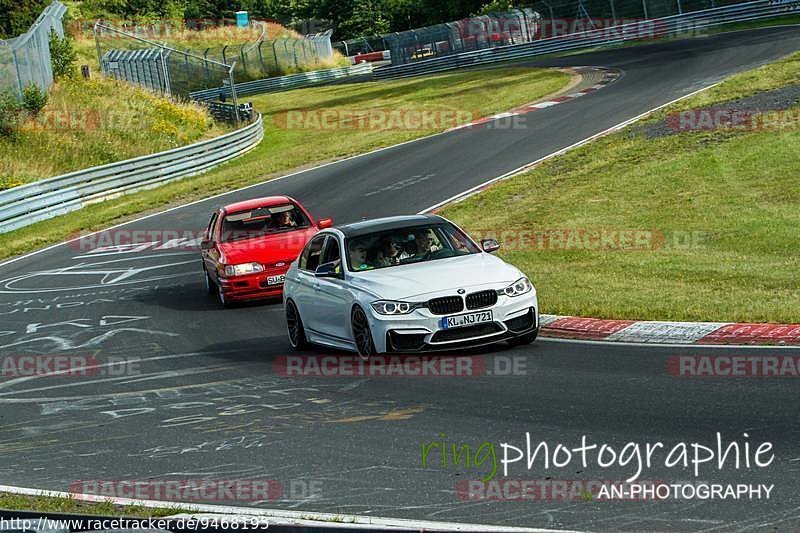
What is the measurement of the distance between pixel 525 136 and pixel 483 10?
199ft

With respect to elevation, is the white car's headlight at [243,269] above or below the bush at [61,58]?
below

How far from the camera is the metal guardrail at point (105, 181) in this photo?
103ft

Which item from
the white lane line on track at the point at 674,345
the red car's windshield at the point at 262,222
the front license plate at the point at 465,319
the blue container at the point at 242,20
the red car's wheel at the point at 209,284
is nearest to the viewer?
the white lane line on track at the point at 674,345

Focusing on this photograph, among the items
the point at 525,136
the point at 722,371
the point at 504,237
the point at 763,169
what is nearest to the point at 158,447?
the point at 722,371

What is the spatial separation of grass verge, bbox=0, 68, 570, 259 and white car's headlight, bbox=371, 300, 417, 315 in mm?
17121

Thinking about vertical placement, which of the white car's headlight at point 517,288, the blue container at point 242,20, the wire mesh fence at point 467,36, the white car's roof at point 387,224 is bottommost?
the white car's headlight at point 517,288

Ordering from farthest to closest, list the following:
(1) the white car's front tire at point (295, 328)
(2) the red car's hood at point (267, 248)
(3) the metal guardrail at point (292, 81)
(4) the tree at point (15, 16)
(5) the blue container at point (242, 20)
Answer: (5) the blue container at point (242, 20)
(3) the metal guardrail at point (292, 81)
(4) the tree at point (15, 16)
(2) the red car's hood at point (267, 248)
(1) the white car's front tire at point (295, 328)

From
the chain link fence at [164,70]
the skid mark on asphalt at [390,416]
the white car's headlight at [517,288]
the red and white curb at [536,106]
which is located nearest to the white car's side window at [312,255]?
the white car's headlight at [517,288]

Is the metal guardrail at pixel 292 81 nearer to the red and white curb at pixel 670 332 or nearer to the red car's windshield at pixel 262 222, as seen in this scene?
the red car's windshield at pixel 262 222

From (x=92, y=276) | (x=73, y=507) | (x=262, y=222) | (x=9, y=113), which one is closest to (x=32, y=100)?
(x=9, y=113)

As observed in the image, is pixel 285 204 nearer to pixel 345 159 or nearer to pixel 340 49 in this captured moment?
pixel 345 159

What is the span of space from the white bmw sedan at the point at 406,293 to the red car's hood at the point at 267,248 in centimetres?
361

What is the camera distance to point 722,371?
10695 mm

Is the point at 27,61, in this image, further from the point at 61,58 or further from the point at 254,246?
the point at 254,246
